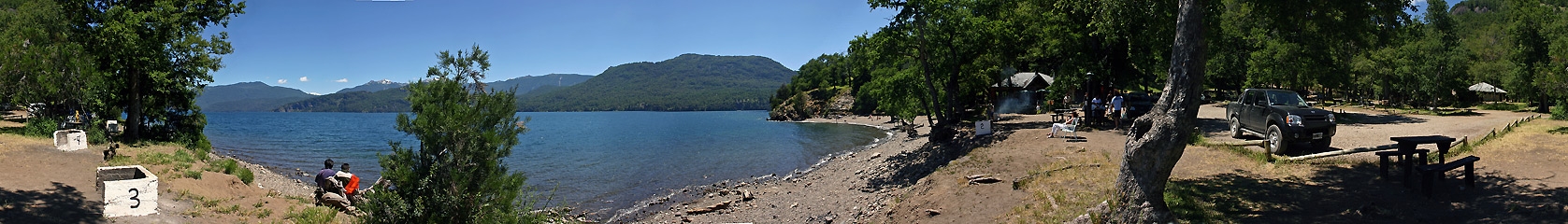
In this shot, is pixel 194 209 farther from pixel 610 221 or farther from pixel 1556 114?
pixel 1556 114

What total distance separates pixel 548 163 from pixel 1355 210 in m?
29.3

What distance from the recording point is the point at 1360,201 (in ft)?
28.1

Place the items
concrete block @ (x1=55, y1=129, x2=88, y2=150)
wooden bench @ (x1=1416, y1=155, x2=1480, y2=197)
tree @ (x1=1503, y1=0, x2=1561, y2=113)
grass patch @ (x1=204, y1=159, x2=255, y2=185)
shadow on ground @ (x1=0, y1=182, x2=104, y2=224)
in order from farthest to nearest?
tree @ (x1=1503, y1=0, x2=1561, y2=113), concrete block @ (x1=55, y1=129, x2=88, y2=150), grass patch @ (x1=204, y1=159, x2=255, y2=185), shadow on ground @ (x1=0, y1=182, x2=104, y2=224), wooden bench @ (x1=1416, y1=155, x2=1480, y2=197)

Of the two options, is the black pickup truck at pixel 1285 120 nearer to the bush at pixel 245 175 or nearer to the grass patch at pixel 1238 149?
the grass patch at pixel 1238 149

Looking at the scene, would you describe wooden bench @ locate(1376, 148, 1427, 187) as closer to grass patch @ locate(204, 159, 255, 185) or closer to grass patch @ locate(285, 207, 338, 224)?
grass patch @ locate(285, 207, 338, 224)

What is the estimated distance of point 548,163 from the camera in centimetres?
3142

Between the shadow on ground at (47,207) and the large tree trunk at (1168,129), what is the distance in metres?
12.8

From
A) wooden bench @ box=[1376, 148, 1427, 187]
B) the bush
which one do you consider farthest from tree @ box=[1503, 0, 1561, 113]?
the bush

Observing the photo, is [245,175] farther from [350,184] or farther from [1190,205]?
[1190,205]

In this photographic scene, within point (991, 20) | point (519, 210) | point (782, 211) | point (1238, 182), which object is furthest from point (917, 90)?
point (519, 210)

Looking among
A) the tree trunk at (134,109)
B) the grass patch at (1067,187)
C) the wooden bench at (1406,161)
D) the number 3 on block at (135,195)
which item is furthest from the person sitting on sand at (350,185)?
the wooden bench at (1406,161)

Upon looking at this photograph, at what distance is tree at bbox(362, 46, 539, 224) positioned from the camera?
669 cm

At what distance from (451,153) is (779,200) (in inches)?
412

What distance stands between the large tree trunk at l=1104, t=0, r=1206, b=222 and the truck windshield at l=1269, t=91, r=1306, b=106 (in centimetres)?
898
